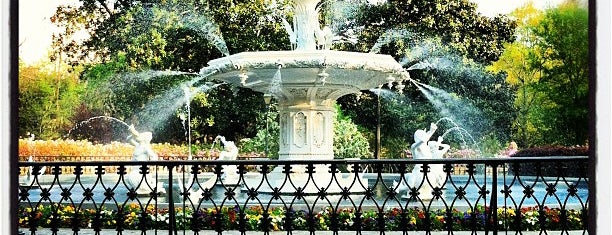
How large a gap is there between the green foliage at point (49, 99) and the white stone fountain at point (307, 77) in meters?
15.1

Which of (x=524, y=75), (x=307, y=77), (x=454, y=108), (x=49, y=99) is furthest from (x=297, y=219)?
(x=49, y=99)

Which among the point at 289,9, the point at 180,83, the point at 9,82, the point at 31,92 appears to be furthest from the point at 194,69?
the point at 9,82

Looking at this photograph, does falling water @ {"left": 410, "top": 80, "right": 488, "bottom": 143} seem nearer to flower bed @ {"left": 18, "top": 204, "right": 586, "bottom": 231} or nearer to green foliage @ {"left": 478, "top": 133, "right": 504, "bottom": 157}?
green foliage @ {"left": 478, "top": 133, "right": 504, "bottom": 157}

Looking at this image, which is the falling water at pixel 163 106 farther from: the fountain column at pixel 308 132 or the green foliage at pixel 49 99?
the fountain column at pixel 308 132

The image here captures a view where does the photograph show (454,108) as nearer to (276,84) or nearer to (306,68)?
(276,84)

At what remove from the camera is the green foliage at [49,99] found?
23.0 metres

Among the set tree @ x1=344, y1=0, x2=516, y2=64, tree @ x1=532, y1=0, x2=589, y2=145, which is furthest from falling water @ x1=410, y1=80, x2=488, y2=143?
tree @ x1=532, y1=0, x2=589, y2=145

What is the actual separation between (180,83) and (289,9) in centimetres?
427

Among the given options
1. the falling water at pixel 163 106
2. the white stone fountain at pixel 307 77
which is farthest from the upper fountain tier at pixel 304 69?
the falling water at pixel 163 106

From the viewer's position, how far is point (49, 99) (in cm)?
2353

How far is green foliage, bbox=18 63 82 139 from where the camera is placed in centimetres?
2302

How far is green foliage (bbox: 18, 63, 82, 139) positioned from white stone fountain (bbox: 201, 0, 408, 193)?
15059 mm

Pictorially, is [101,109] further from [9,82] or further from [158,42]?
[9,82]

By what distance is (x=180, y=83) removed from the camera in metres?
22.4
